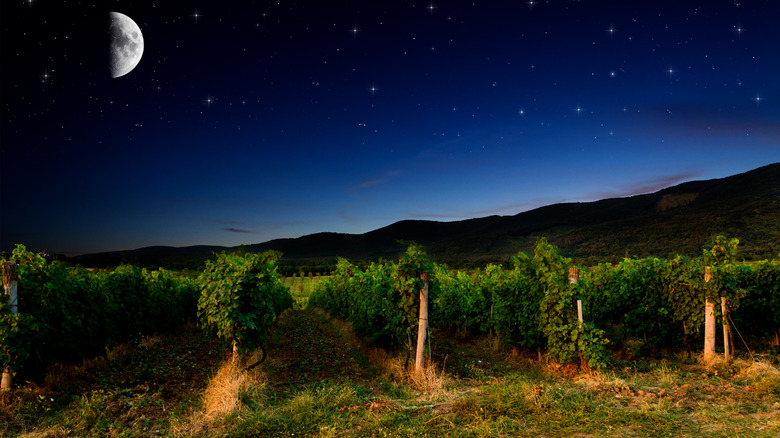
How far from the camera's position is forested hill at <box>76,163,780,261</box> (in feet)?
257

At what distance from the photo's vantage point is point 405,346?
10.6 m

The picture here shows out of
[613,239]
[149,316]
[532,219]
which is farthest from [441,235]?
[149,316]

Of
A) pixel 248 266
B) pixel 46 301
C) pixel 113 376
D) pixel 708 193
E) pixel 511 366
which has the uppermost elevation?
pixel 708 193

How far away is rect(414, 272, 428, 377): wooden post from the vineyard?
0.35 ft

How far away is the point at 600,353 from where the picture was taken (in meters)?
9.05

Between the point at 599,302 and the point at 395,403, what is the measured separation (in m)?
9.96

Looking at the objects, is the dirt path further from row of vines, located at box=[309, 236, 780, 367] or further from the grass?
row of vines, located at box=[309, 236, 780, 367]

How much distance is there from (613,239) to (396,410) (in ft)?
341

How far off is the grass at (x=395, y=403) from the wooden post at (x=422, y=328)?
46 cm

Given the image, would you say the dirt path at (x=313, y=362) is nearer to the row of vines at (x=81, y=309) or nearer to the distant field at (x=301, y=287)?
the row of vines at (x=81, y=309)

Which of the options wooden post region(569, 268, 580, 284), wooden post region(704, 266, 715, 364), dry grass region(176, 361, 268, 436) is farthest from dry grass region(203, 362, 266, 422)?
wooden post region(704, 266, 715, 364)

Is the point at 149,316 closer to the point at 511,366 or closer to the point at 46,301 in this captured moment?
the point at 46,301

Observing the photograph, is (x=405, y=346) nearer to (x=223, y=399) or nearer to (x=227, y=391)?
(x=227, y=391)

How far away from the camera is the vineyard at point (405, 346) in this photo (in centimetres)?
639
